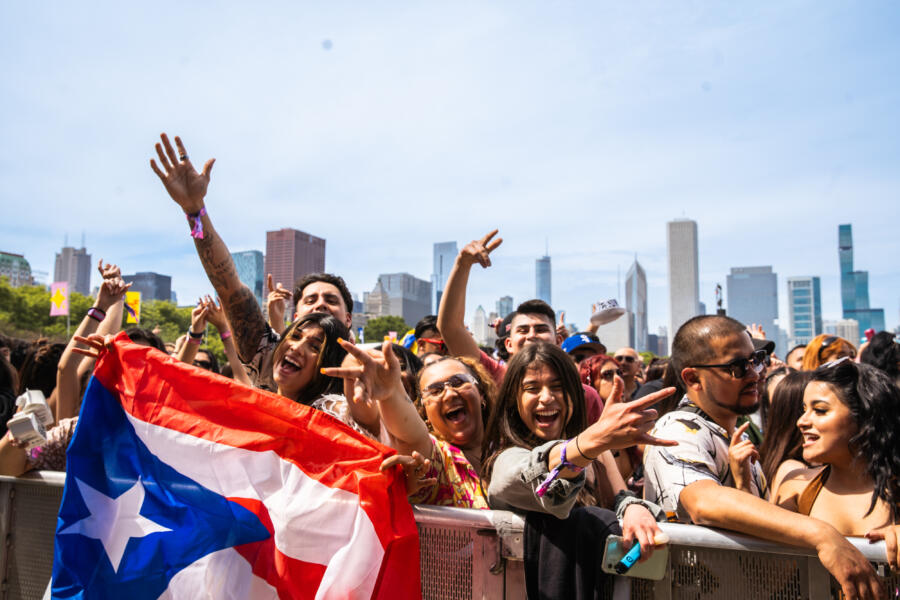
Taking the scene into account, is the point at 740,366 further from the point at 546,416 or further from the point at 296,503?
the point at 296,503

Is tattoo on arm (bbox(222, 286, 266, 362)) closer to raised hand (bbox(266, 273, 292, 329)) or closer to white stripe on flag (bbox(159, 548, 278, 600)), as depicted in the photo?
raised hand (bbox(266, 273, 292, 329))

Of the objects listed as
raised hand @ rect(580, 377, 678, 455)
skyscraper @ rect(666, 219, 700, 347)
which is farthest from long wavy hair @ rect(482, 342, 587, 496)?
skyscraper @ rect(666, 219, 700, 347)

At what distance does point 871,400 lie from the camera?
9.20 ft

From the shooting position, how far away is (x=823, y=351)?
6.49m

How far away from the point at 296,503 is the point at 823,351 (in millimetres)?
5793

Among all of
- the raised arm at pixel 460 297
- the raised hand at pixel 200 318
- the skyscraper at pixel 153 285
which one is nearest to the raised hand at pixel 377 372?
the raised arm at pixel 460 297

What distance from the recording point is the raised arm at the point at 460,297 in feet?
13.5

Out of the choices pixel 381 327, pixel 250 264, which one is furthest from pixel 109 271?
pixel 250 264

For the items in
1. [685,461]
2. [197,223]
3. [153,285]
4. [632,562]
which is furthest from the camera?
[153,285]

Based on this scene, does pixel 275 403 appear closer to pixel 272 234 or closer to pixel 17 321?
pixel 17 321

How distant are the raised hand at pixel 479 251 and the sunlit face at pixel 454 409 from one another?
0.89 meters

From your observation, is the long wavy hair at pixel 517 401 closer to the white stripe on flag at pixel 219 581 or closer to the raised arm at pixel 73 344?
the white stripe on flag at pixel 219 581

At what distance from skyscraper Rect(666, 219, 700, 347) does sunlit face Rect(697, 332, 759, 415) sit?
185 meters

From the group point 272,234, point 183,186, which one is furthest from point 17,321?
point 272,234
